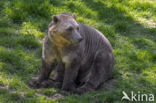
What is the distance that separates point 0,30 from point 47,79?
6.55ft

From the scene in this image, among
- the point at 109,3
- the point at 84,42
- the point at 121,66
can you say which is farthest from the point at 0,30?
the point at 109,3

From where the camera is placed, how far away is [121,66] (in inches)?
284

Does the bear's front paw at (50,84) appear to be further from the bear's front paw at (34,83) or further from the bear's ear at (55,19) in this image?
the bear's ear at (55,19)

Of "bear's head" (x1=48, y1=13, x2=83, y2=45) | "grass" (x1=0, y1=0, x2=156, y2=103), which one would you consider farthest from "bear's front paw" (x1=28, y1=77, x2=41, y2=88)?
"bear's head" (x1=48, y1=13, x2=83, y2=45)

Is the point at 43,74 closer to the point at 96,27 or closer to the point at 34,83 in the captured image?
the point at 34,83

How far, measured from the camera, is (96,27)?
8508 millimetres

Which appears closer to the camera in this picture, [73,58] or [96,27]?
[73,58]

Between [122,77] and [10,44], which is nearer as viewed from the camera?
[122,77]

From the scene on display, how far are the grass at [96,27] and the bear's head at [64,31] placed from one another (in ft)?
3.06

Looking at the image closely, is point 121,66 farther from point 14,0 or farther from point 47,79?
point 14,0

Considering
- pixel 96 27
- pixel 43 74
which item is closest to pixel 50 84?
pixel 43 74

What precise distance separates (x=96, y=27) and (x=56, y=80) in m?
2.52

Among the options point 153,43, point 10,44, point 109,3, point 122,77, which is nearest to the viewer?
point 122,77

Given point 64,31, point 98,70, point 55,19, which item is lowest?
point 98,70
